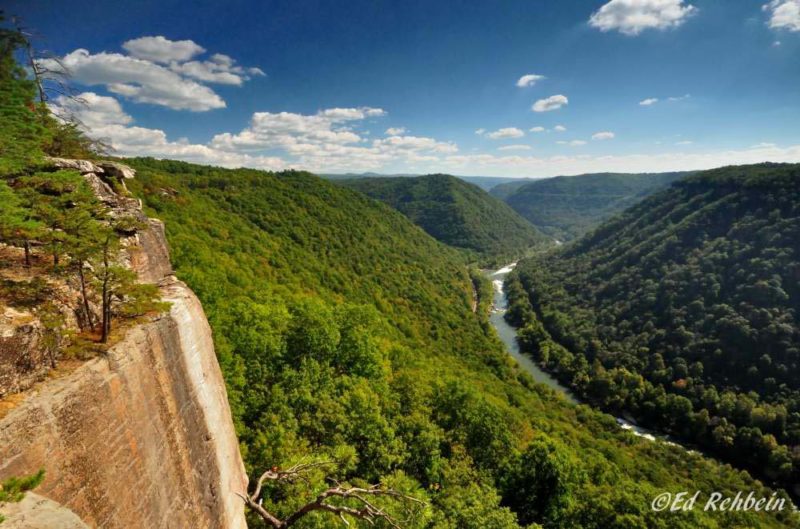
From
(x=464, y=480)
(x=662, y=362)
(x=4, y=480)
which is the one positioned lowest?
(x=662, y=362)

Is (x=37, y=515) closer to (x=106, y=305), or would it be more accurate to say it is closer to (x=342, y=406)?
(x=106, y=305)

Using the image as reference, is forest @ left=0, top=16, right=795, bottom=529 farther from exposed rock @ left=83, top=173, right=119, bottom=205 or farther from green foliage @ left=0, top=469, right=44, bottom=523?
exposed rock @ left=83, top=173, right=119, bottom=205

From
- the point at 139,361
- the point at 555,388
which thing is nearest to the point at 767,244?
the point at 555,388

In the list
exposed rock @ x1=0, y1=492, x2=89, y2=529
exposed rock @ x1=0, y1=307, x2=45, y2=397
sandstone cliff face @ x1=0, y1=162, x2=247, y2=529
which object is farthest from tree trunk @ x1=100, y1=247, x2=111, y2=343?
exposed rock @ x1=0, y1=492, x2=89, y2=529

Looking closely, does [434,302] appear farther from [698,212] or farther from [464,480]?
[698,212]

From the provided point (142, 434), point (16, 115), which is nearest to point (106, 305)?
point (142, 434)
